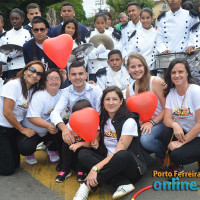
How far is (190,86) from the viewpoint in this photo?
121 inches

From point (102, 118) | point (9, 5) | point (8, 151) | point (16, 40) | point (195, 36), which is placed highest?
point (9, 5)

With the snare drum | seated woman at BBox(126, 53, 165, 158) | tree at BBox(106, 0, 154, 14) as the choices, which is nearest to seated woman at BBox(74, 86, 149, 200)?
seated woman at BBox(126, 53, 165, 158)

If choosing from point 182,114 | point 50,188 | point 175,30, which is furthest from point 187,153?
point 175,30

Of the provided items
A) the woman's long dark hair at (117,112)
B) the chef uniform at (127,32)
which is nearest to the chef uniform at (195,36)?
the chef uniform at (127,32)

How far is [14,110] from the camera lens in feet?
11.4

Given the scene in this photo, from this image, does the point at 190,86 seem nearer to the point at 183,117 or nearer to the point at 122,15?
the point at 183,117

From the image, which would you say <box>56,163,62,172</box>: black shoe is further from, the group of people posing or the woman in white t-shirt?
the woman in white t-shirt

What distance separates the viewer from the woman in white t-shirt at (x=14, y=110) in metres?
3.36

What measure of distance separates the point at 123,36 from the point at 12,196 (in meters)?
3.64

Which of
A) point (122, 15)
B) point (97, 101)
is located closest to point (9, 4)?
point (122, 15)

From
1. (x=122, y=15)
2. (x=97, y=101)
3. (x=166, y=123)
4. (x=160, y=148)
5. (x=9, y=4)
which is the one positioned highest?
(x=9, y=4)

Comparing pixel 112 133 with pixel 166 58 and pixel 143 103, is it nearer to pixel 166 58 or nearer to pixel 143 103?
pixel 143 103

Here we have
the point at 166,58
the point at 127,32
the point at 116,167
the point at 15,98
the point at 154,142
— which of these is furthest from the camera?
the point at 127,32

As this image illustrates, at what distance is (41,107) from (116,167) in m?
1.34
